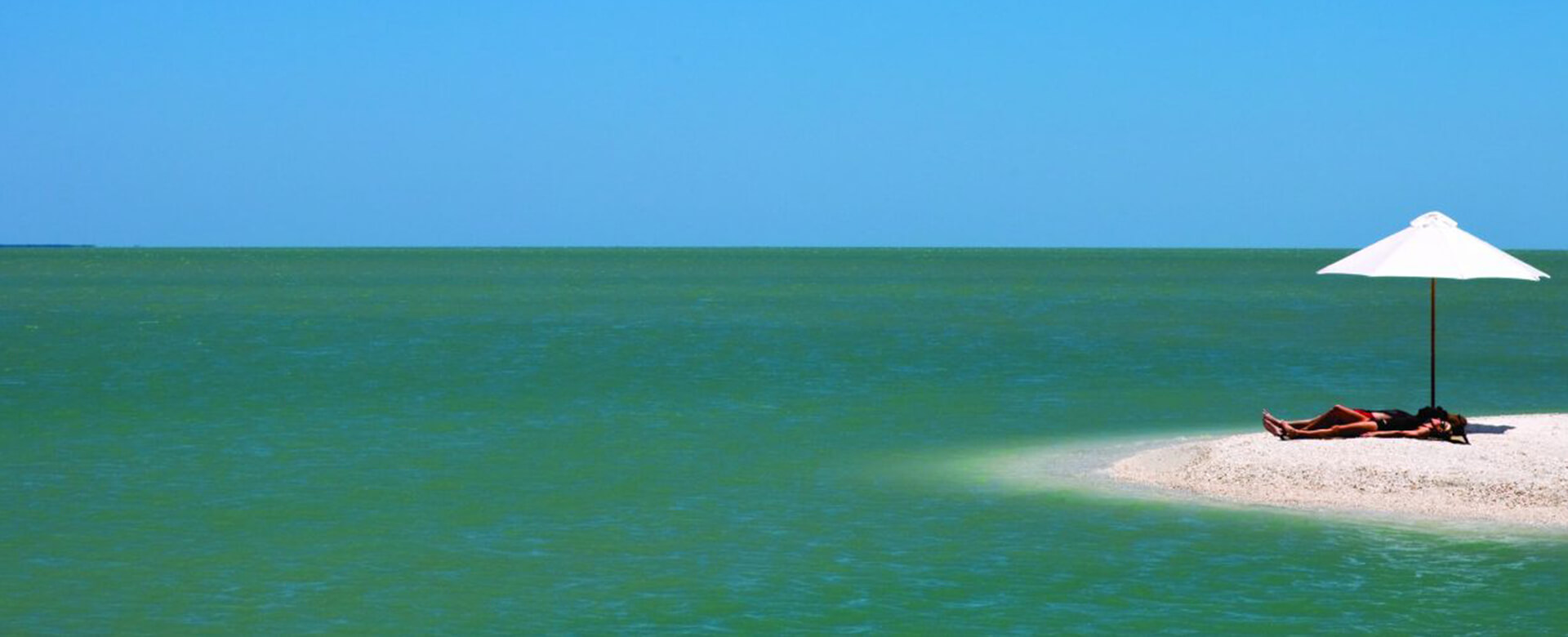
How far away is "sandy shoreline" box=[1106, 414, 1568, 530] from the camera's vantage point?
18953mm

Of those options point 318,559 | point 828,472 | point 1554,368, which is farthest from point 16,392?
point 1554,368

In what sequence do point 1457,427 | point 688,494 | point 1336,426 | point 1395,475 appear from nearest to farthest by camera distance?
point 1395,475
point 1457,427
point 1336,426
point 688,494

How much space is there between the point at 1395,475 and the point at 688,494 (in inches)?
295

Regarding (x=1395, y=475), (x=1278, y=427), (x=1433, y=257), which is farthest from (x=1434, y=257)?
(x=1395, y=475)

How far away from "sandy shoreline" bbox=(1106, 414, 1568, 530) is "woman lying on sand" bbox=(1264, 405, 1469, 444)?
8.0 inches

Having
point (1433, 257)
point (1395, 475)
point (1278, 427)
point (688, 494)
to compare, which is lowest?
point (688, 494)

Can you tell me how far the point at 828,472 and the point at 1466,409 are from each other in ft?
47.0

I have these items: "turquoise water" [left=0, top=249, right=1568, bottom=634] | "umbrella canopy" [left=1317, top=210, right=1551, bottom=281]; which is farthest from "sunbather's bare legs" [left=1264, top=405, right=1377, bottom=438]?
"turquoise water" [left=0, top=249, right=1568, bottom=634]

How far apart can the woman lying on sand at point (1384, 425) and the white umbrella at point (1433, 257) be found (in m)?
0.37

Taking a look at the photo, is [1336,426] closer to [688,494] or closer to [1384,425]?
[1384,425]

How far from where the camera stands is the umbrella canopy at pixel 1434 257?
21.4m

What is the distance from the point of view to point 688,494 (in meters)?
22.7

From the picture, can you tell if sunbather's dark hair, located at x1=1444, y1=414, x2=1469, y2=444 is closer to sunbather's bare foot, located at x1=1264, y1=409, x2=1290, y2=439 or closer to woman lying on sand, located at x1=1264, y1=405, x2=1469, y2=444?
woman lying on sand, located at x1=1264, y1=405, x2=1469, y2=444

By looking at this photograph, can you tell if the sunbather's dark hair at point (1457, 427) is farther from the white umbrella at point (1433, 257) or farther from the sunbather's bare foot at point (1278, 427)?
the sunbather's bare foot at point (1278, 427)
